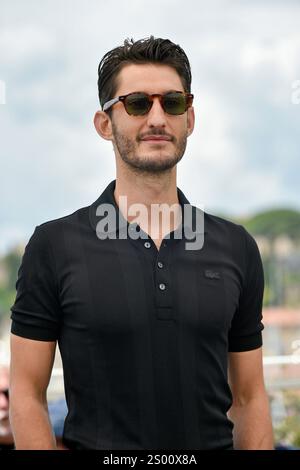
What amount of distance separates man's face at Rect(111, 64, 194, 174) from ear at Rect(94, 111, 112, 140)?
0.05 metres

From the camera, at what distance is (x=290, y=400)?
12719 mm

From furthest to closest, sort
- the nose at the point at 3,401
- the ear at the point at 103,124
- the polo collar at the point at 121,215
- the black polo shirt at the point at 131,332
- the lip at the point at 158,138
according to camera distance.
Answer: the nose at the point at 3,401 → the ear at the point at 103,124 → the polo collar at the point at 121,215 → the lip at the point at 158,138 → the black polo shirt at the point at 131,332

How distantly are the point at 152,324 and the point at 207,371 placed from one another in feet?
0.79

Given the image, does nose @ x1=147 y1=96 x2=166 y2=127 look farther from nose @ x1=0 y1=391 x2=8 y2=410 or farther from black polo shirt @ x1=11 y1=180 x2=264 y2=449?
nose @ x1=0 y1=391 x2=8 y2=410

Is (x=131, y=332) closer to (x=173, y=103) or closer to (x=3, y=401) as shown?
(x=173, y=103)

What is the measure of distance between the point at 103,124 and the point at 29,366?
0.89m

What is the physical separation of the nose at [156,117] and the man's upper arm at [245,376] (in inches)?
32.7

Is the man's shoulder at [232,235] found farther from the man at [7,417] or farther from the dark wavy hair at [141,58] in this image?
the man at [7,417]

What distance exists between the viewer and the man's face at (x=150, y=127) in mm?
3004

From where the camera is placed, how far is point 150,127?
3018 millimetres

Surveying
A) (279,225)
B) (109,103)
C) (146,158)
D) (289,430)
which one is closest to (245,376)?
(146,158)

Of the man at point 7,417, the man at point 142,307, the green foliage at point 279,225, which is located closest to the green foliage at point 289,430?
the man at point 7,417

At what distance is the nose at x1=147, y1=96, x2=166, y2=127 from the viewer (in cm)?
300
